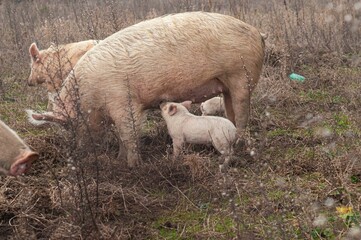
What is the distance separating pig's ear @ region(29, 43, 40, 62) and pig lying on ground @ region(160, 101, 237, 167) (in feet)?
8.42

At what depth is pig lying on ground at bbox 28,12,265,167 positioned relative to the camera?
5.24 meters

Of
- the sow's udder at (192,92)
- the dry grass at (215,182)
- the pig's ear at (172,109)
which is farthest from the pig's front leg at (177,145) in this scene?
the sow's udder at (192,92)

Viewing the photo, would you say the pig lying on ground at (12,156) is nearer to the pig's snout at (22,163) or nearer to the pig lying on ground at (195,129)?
the pig's snout at (22,163)

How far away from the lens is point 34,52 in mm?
7418

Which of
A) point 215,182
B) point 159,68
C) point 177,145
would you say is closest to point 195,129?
point 177,145

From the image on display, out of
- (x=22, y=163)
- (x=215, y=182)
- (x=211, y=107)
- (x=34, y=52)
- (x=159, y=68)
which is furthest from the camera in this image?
(x=34, y=52)

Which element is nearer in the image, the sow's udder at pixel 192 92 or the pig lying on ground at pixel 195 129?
the pig lying on ground at pixel 195 129

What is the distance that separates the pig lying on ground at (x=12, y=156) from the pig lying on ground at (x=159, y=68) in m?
1.83

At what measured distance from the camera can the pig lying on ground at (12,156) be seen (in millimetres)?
3258

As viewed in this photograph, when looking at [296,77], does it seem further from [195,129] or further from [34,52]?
[34,52]

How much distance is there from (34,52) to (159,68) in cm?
272

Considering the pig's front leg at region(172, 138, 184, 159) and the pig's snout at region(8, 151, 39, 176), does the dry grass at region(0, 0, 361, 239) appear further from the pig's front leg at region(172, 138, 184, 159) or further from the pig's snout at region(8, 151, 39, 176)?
the pig's snout at region(8, 151, 39, 176)

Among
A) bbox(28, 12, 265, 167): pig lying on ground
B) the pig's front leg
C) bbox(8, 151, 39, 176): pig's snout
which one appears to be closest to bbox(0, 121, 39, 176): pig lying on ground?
bbox(8, 151, 39, 176): pig's snout

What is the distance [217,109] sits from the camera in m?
6.75
